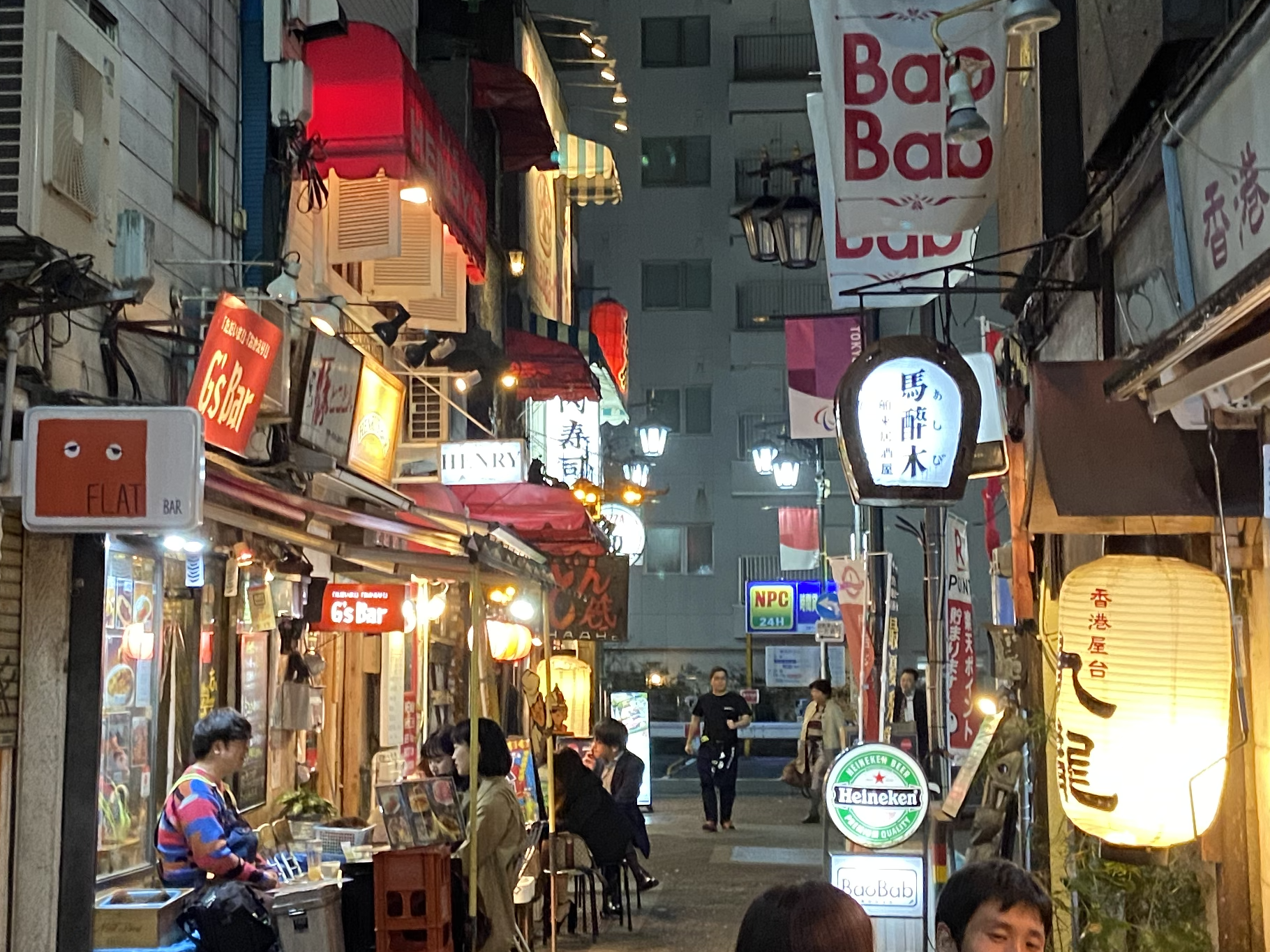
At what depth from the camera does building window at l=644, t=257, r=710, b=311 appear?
43.0m

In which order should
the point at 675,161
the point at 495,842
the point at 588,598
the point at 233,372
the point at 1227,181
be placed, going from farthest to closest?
the point at 675,161 → the point at 588,598 → the point at 495,842 → the point at 233,372 → the point at 1227,181

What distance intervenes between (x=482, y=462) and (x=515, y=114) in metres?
8.50

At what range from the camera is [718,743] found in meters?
24.2

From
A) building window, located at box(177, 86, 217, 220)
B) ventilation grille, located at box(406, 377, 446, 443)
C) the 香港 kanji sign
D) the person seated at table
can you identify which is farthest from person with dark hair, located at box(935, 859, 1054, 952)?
the 香港 kanji sign

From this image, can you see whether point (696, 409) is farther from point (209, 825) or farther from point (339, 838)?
point (209, 825)

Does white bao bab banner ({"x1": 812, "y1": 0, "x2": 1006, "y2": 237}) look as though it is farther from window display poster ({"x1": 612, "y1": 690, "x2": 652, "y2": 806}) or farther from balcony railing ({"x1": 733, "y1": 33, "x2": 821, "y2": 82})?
balcony railing ({"x1": 733, "y1": 33, "x2": 821, "y2": 82})

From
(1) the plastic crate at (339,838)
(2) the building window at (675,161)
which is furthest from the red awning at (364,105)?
(2) the building window at (675,161)

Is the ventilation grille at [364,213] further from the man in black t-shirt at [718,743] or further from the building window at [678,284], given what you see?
the building window at [678,284]

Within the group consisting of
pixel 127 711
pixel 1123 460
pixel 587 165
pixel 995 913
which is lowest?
pixel 995 913

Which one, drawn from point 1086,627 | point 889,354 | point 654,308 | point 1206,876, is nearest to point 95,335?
point 889,354

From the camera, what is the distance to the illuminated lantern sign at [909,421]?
911 centimetres

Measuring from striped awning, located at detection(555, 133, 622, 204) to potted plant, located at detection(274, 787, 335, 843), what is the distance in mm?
17273

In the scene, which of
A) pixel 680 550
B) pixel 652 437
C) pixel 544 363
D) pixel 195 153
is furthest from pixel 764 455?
pixel 195 153

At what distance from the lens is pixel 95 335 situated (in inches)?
358
